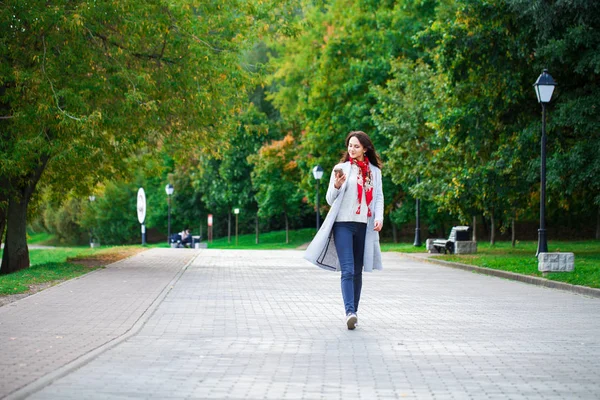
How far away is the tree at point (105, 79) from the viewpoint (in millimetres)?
20219

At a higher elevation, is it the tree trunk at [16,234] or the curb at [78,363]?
the tree trunk at [16,234]

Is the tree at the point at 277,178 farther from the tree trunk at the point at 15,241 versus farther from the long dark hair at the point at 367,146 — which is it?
the long dark hair at the point at 367,146

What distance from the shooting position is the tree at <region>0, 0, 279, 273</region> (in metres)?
20.2

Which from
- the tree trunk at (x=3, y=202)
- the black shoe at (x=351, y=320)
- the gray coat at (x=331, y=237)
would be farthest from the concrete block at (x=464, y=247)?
the black shoe at (x=351, y=320)

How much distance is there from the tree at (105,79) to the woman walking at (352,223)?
995cm

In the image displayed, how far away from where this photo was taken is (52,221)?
87.0m

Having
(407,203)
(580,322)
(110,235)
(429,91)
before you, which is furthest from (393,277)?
(110,235)

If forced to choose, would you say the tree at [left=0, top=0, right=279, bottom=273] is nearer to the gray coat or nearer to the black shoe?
the gray coat

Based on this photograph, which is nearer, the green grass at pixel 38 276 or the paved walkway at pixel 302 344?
the paved walkway at pixel 302 344

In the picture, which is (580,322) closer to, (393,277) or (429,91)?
(393,277)

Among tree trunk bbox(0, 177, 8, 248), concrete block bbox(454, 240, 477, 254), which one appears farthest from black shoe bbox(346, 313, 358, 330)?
concrete block bbox(454, 240, 477, 254)

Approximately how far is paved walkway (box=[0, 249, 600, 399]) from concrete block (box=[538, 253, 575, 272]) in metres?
2.52

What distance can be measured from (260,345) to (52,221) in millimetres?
80680

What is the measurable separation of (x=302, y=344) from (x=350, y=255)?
166 cm
